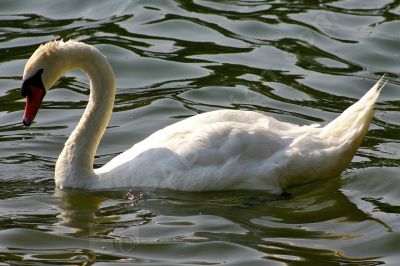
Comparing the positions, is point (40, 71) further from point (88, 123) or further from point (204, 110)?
point (204, 110)

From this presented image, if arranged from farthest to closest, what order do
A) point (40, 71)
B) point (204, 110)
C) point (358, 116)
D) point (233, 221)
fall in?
point (204, 110)
point (40, 71)
point (358, 116)
point (233, 221)

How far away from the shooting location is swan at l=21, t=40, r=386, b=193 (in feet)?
31.7

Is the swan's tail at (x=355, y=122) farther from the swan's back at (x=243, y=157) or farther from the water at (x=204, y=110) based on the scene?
the water at (x=204, y=110)

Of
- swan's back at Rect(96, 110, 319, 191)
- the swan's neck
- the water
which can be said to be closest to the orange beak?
the swan's neck

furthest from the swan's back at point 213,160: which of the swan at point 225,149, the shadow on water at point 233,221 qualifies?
the shadow on water at point 233,221

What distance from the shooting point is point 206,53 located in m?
14.2

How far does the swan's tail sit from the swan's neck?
203cm

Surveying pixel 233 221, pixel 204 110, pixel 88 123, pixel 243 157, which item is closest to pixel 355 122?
pixel 243 157

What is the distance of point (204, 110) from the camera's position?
1252 centimetres

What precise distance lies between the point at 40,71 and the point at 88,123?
73cm

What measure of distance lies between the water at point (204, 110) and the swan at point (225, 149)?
14cm

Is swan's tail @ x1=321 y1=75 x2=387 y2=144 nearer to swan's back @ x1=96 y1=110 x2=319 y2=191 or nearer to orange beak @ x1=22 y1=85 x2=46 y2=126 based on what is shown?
swan's back @ x1=96 y1=110 x2=319 y2=191

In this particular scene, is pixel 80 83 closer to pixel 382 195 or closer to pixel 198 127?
pixel 198 127

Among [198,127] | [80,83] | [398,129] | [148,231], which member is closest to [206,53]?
[80,83]
